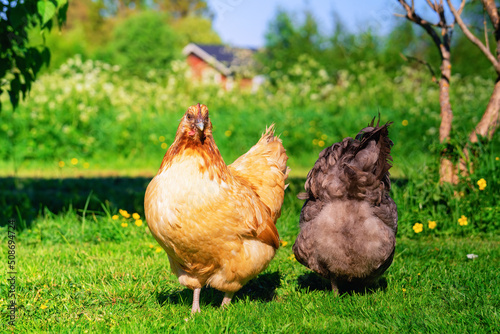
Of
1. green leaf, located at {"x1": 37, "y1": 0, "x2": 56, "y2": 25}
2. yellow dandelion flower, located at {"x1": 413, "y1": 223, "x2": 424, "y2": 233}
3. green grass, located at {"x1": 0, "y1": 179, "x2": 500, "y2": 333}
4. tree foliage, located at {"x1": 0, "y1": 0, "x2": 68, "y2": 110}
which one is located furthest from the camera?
yellow dandelion flower, located at {"x1": 413, "y1": 223, "x2": 424, "y2": 233}

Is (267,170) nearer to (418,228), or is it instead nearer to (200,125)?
(200,125)

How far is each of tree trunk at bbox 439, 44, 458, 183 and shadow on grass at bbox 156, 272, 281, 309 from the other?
2561mm

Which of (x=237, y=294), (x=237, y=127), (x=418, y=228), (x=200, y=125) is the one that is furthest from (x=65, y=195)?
(x=237, y=127)

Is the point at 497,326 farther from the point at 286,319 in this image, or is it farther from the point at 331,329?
the point at 286,319

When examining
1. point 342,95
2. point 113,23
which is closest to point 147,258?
point 342,95

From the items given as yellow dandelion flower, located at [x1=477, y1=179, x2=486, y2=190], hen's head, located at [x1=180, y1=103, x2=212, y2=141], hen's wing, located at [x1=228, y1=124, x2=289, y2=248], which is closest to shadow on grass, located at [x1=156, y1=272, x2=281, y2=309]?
hen's wing, located at [x1=228, y1=124, x2=289, y2=248]

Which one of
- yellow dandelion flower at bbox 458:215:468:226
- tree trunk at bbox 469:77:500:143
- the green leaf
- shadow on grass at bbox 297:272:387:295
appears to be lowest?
shadow on grass at bbox 297:272:387:295

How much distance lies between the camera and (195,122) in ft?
9.70

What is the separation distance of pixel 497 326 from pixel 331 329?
0.97m

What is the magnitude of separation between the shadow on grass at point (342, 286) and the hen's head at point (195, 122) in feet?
5.16

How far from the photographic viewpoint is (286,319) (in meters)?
3.11

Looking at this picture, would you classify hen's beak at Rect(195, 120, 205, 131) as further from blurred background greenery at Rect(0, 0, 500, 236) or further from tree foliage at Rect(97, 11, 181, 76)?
tree foliage at Rect(97, 11, 181, 76)

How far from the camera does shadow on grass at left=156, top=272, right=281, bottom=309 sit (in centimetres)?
365

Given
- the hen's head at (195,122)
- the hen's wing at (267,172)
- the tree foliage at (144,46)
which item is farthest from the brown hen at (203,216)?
the tree foliage at (144,46)
